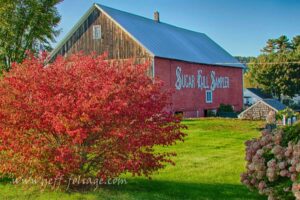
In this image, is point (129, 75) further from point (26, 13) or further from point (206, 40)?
point (206, 40)

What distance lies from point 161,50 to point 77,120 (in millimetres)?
26041

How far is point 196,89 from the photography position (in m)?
39.8

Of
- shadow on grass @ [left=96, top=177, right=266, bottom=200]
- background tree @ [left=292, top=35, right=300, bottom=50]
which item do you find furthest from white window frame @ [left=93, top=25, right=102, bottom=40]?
background tree @ [left=292, top=35, right=300, bottom=50]

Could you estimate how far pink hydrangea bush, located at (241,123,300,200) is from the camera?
8.55 metres

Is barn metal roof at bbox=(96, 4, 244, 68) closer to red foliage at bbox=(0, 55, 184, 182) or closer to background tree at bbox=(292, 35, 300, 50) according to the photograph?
red foliage at bbox=(0, 55, 184, 182)

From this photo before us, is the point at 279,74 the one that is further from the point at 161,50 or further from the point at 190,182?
the point at 190,182

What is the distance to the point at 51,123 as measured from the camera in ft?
29.9

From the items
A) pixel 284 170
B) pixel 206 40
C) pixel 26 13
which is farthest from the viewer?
pixel 206 40

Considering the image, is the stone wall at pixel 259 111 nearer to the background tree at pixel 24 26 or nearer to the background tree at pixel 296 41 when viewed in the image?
the background tree at pixel 24 26

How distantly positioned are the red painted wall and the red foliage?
20549 mm

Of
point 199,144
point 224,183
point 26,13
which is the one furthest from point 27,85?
point 26,13

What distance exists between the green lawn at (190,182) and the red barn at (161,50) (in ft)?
55.8

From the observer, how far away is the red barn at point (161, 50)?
34469mm

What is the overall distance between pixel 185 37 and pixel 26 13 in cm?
1348
